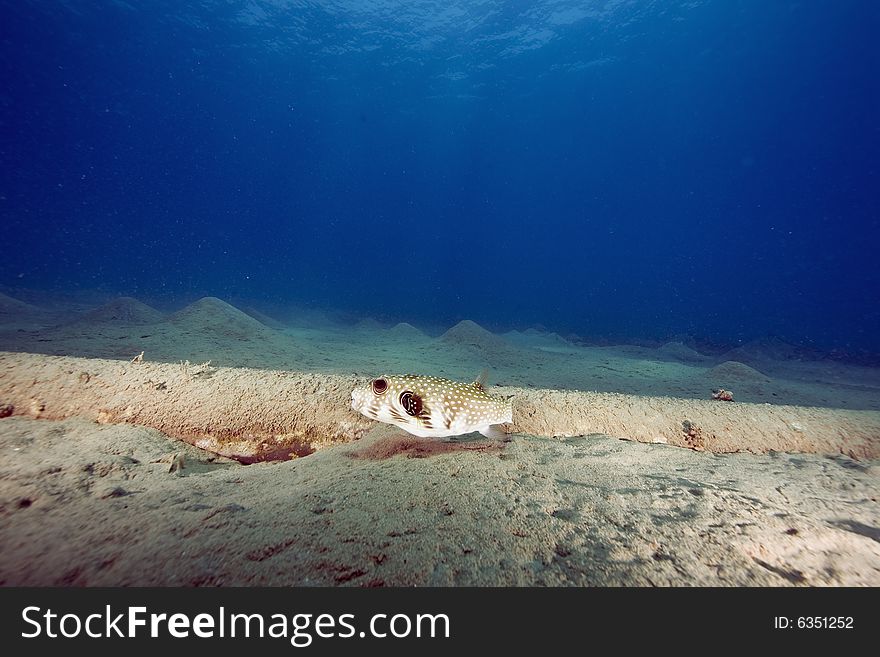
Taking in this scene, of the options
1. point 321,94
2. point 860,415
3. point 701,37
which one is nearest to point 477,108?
point 321,94

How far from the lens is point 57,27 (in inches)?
1590

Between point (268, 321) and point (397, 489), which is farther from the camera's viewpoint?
point (268, 321)

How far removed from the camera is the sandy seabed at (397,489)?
1650 mm

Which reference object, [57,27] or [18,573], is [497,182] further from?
[18,573]

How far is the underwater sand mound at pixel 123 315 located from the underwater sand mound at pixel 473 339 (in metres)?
11.2

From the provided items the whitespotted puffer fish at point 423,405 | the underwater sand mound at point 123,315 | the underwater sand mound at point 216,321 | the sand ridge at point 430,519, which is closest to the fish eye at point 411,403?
the whitespotted puffer fish at point 423,405

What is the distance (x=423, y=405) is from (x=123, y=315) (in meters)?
14.4

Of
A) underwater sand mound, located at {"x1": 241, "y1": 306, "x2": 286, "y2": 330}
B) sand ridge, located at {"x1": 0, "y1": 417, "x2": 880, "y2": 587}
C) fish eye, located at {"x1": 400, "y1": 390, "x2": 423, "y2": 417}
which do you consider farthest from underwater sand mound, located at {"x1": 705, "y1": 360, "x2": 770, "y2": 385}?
underwater sand mound, located at {"x1": 241, "y1": 306, "x2": 286, "y2": 330}

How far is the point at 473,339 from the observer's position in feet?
47.0

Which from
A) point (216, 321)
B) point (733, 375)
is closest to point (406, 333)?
point (216, 321)

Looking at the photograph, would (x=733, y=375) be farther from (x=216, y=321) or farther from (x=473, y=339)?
(x=216, y=321)

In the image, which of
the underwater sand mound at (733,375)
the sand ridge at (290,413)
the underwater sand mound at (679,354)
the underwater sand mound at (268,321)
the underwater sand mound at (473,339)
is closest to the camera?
the sand ridge at (290,413)

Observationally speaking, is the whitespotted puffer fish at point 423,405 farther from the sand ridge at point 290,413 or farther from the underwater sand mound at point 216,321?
the underwater sand mound at point 216,321

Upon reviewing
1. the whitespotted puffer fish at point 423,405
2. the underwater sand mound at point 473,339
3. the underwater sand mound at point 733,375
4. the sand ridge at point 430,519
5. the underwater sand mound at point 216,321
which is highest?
the underwater sand mound at point 216,321
